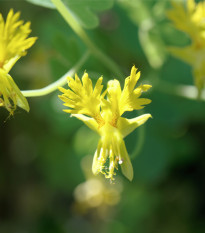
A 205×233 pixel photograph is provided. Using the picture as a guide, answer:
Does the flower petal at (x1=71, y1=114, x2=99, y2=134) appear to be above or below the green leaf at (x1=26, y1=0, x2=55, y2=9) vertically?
below

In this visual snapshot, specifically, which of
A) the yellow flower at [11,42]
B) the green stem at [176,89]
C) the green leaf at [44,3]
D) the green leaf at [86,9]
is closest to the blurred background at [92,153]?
the green stem at [176,89]

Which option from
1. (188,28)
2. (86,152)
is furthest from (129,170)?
(86,152)

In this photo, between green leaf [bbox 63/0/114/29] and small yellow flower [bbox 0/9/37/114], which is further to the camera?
green leaf [bbox 63/0/114/29]

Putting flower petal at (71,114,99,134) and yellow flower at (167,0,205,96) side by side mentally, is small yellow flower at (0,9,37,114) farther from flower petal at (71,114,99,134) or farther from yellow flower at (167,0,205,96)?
yellow flower at (167,0,205,96)

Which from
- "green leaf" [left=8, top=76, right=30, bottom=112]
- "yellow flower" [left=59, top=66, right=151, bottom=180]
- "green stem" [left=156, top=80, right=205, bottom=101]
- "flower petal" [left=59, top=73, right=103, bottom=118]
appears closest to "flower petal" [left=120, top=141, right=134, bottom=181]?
"yellow flower" [left=59, top=66, right=151, bottom=180]

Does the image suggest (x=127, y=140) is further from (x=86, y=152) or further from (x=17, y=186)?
(x=17, y=186)

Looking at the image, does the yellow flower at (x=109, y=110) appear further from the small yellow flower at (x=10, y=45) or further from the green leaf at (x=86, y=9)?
the green leaf at (x=86, y=9)
